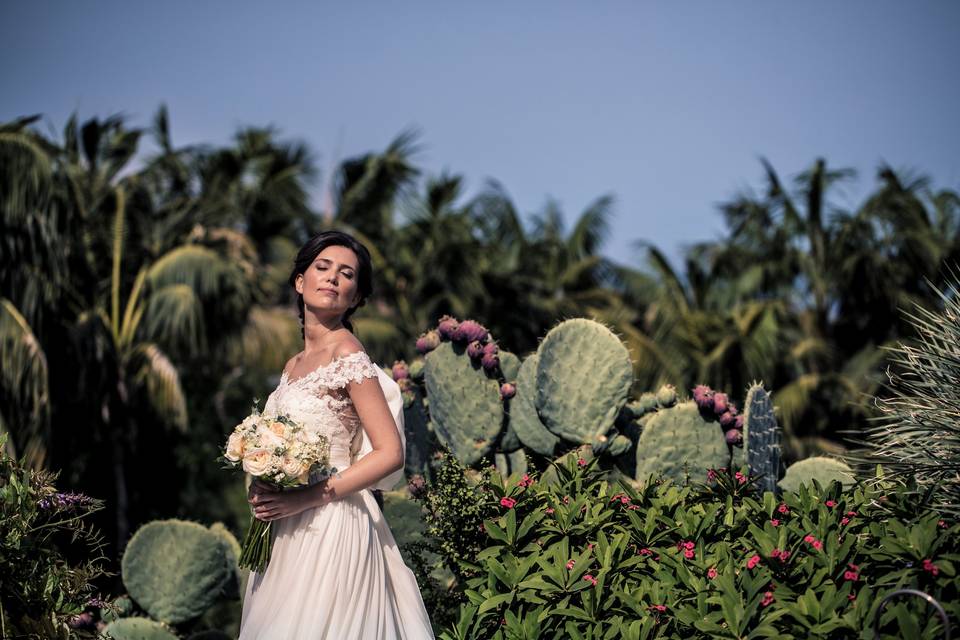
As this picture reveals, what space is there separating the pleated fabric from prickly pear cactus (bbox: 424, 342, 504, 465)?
7.04 feet

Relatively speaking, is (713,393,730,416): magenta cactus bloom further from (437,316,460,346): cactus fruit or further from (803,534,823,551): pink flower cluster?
(803,534,823,551): pink flower cluster

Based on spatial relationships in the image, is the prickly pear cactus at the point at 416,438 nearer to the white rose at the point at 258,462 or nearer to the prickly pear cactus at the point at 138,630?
the prickly pear cactus at the point at 138,630

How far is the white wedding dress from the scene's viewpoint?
3381 millimetres

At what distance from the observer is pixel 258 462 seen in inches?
129

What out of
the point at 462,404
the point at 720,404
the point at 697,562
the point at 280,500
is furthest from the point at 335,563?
the point at 720,404

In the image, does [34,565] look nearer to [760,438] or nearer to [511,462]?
[511,462]

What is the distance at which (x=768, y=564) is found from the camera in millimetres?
3654

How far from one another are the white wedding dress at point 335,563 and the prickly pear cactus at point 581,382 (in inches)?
81.2

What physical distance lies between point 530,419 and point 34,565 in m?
2.87

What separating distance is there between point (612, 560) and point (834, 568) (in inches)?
31.0

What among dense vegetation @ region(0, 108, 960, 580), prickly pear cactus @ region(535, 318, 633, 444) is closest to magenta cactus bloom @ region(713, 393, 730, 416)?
prickly pear cactus @ region(535, 318, 633, 444)

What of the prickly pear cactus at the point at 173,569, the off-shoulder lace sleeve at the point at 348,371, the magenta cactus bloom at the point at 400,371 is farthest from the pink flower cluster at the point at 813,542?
the prickly pear cactus at the point at 173,569

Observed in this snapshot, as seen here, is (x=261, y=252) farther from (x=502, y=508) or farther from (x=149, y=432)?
(x=502, y=508)

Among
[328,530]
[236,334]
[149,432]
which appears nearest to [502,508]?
[328,530]
